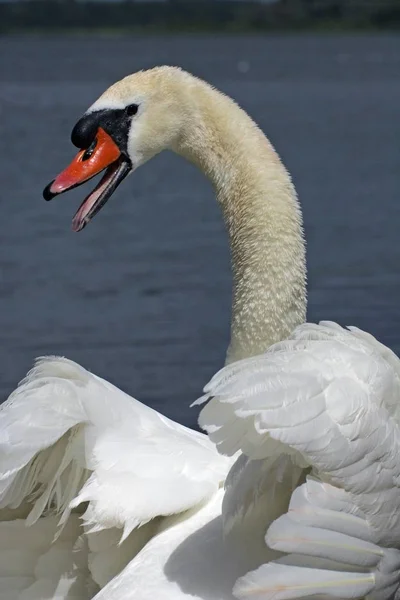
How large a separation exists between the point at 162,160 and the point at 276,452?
70.7 feet

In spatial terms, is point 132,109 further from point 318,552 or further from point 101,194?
point 318,552

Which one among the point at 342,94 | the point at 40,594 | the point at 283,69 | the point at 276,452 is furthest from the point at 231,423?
the point at 283,69

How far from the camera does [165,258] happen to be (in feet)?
46.8

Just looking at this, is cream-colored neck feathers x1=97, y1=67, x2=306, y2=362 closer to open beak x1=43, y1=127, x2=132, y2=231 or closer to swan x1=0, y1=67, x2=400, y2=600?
open beak x1=43, y1=127, x2=132, y2=231

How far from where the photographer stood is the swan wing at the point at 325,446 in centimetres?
339

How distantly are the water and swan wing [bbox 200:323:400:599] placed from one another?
529cm

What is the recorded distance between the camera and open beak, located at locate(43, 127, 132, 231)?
5.36 m

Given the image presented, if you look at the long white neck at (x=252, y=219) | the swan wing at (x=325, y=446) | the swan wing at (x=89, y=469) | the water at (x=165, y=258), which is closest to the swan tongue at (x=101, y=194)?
the long white neck at (x=252, y=219)

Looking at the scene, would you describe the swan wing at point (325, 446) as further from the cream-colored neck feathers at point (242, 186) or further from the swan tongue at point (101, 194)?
the swan tongue at point (101, 194)

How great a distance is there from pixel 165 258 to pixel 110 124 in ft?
29.2

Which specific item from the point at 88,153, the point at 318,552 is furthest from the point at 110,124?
the point at 318,552

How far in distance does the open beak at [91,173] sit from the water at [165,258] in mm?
3792

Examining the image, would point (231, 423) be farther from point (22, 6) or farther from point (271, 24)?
Answer: point (271, 24)

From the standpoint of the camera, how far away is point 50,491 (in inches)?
156
